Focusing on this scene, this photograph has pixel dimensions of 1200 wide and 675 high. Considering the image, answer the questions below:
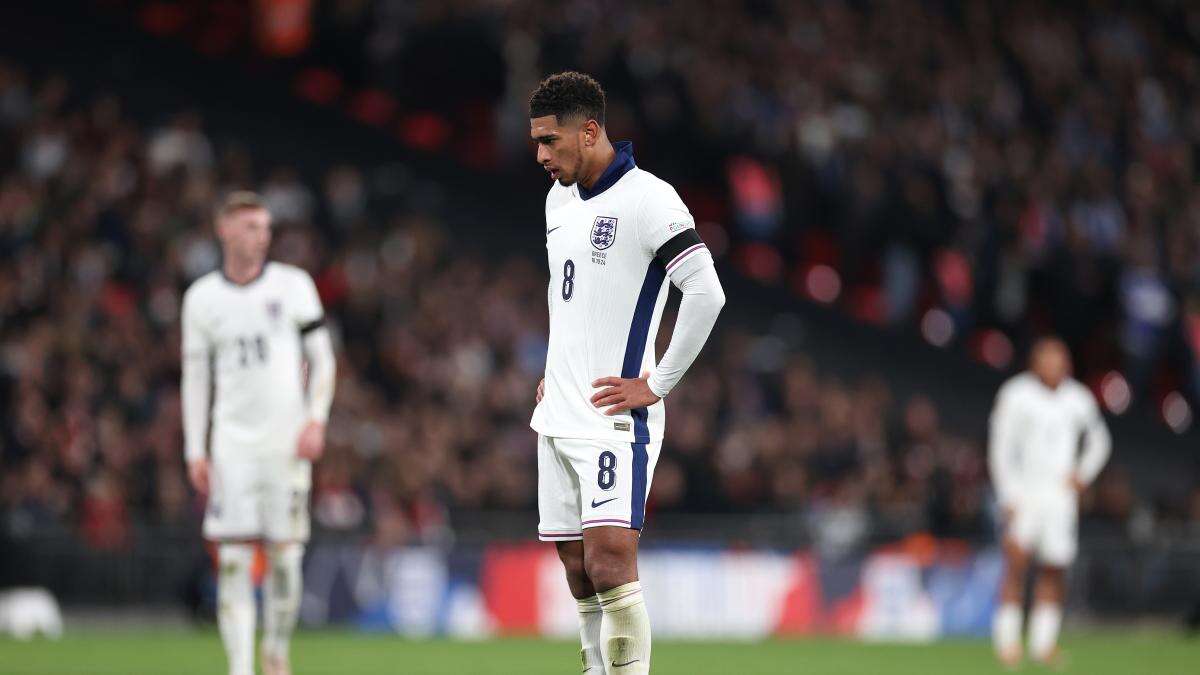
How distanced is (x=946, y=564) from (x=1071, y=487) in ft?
12.3

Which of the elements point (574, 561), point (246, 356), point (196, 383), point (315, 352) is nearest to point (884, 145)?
point (315, 352)

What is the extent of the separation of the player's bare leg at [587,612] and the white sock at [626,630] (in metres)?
0.38

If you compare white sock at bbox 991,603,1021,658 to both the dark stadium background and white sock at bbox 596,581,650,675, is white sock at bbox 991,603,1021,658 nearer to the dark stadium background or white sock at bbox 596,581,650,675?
the dark stadium background

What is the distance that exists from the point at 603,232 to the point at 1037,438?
985cm

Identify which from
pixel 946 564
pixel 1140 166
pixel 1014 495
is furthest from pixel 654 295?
pixel 1140 166

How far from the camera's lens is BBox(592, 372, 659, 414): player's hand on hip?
7488mm

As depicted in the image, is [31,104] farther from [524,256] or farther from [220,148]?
[524,256]

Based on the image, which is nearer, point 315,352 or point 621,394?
point 621,394

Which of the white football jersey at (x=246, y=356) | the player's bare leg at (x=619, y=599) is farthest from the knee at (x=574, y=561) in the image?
the white football jersey at (x=246, y=356)

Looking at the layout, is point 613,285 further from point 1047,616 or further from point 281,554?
point 1047,616

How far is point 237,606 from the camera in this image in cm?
1038

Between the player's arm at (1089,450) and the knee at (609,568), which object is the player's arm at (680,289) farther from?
the player's arm at (1089,450)

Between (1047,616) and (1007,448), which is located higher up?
(1007,448)

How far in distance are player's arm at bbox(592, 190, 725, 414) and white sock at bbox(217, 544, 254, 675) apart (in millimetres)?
3677
